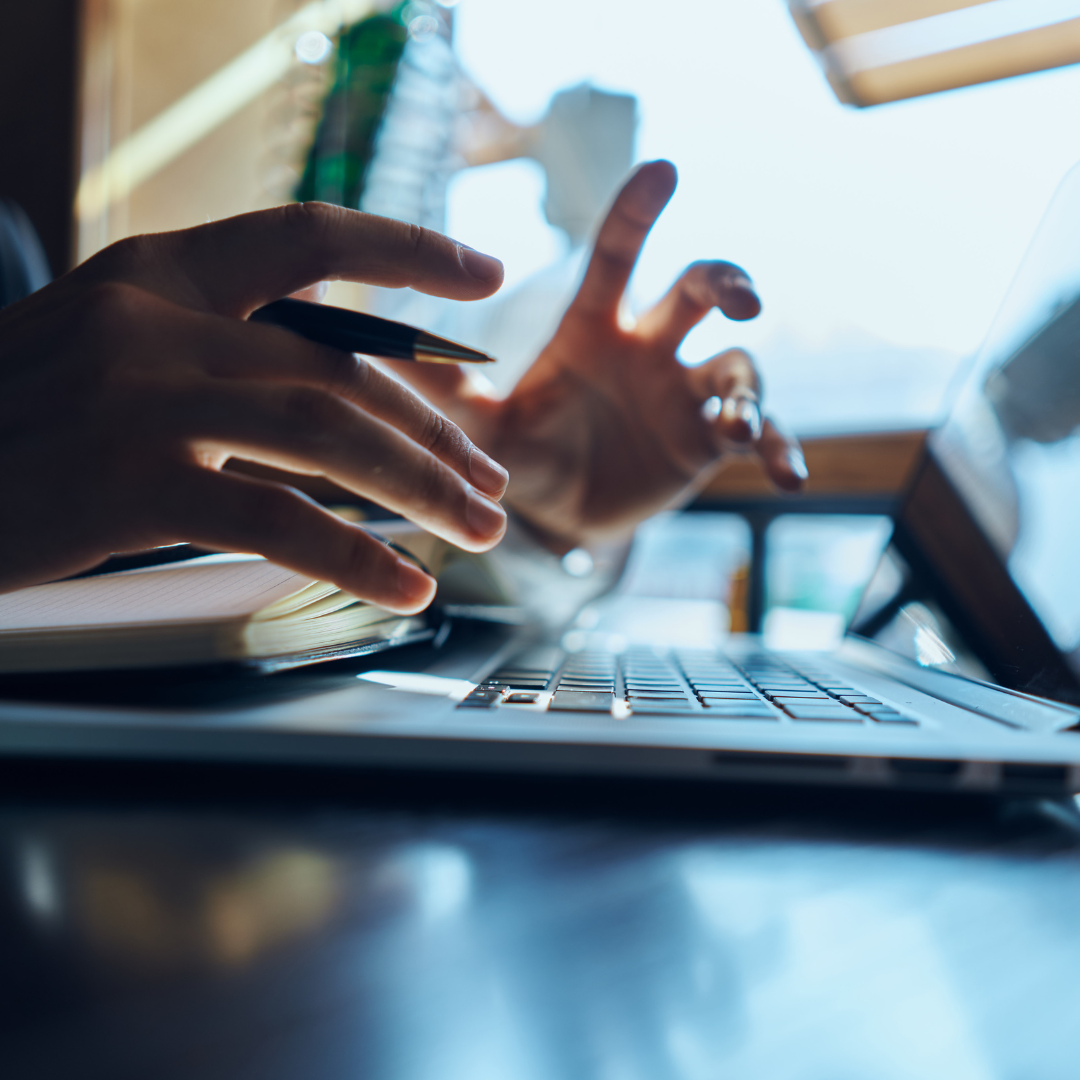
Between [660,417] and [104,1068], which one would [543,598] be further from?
[104,1068]

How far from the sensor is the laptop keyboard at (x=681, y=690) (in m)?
0.22

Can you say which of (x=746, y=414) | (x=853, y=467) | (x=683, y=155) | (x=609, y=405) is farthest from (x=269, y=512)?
(x=683, y=155)

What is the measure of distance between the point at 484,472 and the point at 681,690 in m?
0.11

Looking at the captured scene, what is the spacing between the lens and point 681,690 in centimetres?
26

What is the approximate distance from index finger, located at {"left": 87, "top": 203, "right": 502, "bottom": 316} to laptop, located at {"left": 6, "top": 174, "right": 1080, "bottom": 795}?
0.14m

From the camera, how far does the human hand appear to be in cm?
21

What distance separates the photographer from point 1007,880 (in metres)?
0.15

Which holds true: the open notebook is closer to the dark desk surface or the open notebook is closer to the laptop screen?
the dark desk surface

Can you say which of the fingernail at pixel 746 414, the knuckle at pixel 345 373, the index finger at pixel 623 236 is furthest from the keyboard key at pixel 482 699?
the index finger at pixel 623 236

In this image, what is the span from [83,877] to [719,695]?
19 cm

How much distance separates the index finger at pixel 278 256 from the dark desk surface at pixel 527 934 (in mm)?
159

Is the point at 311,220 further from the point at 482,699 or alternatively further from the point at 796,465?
the point at 796,465

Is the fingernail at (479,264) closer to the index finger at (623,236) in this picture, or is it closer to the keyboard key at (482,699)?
the keyboard key at (482,699)

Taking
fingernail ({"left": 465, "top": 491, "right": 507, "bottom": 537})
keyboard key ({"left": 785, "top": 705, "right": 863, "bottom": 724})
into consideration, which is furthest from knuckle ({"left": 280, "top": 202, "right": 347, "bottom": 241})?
keyboard key ({"left": 785, "top": 705, "right": 863, "bottom": 724})
